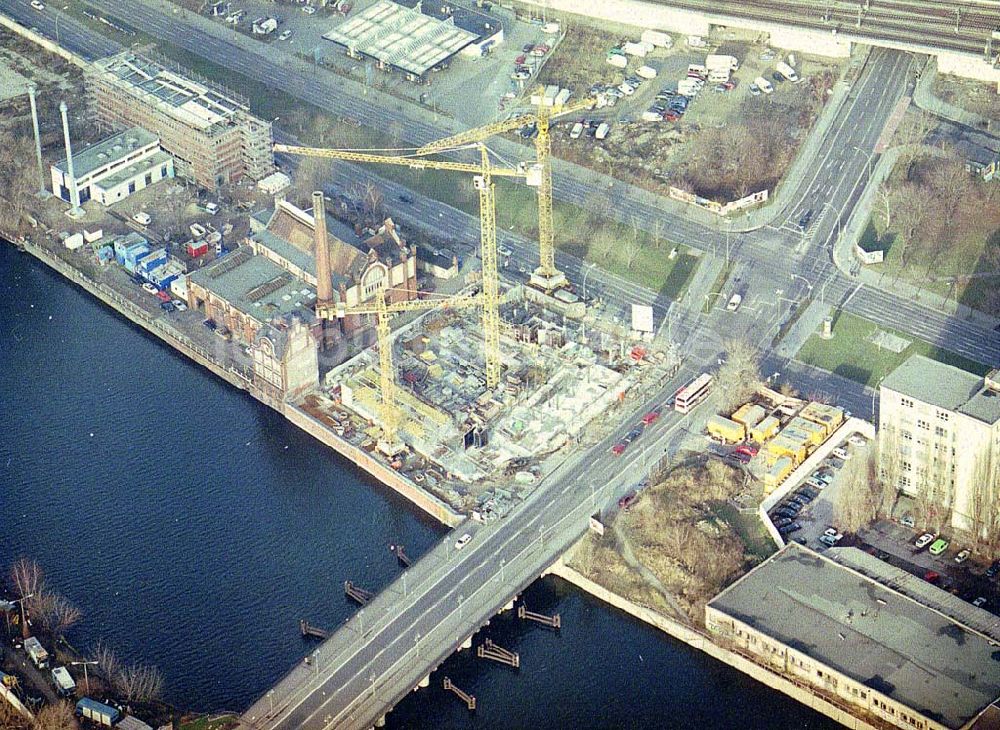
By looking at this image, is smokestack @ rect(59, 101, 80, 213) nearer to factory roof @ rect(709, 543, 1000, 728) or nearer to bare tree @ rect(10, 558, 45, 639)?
bare tree @ rect(10, 558, 45, 639)

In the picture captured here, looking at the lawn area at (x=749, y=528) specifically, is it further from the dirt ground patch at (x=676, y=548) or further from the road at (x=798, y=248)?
the road at (x=798, y=248)

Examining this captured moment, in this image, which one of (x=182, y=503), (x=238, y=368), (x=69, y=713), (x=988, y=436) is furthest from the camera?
(x=238, y=368)

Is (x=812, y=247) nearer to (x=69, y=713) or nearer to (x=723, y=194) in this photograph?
(x=723, y=194)

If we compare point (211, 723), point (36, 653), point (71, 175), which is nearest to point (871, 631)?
point (211, 723)

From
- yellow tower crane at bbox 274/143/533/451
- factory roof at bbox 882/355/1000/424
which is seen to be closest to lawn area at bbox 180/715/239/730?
yellow tower crane at bbox 274/143/533/451

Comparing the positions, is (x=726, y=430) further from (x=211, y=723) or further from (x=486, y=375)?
(x=211, y=723)

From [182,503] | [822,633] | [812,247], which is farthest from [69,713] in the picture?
[812,247]
